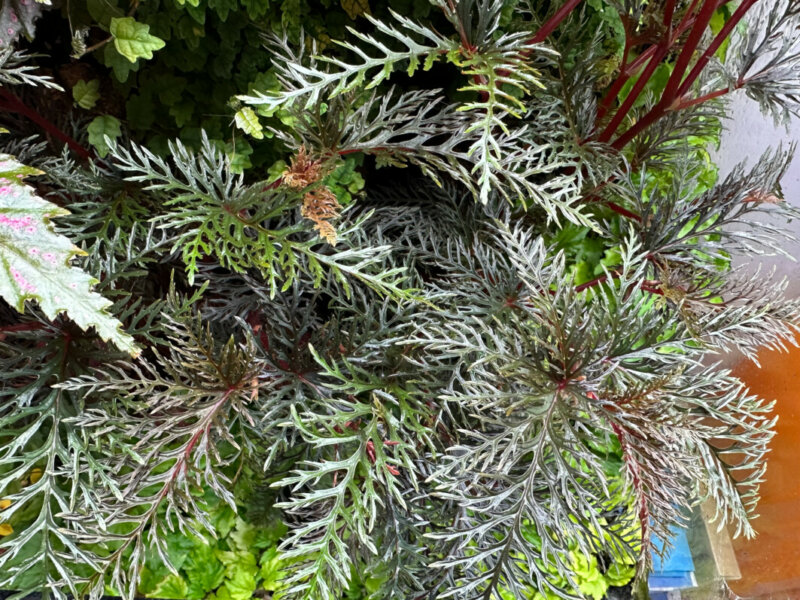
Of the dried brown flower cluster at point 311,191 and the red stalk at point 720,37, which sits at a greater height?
the red stalk at point 720,37

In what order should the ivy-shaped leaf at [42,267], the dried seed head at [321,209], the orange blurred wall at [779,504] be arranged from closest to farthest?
the ivy-shaped leaf at [42,267] → the dried seed head at [321,209] → the orange blurred wall at [779,504]

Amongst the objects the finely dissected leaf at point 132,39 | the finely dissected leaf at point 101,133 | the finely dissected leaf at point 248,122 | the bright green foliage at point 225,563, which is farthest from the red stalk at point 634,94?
the bright green foliage at point 225,563

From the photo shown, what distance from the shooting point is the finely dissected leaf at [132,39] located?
0.75 metres

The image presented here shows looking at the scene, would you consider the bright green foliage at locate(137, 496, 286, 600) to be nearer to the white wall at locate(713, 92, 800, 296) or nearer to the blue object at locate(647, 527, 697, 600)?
the blue object at locate(647, 527, 697, 600)

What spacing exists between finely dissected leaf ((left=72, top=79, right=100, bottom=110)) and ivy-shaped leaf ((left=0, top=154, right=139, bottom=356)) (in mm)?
562

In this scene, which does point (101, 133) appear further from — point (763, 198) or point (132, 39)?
point (763, 198)

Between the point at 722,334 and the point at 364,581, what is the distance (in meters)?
0.80

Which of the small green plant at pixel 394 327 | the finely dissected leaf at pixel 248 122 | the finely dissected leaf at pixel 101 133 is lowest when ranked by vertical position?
the small green plant at pixel 394 327

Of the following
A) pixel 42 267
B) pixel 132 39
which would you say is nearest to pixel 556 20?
pixel 132 39

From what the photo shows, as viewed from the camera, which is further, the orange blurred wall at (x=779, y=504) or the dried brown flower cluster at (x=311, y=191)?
the orange blurred wall at (x=779, y=504)

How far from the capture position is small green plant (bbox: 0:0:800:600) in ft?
2.41

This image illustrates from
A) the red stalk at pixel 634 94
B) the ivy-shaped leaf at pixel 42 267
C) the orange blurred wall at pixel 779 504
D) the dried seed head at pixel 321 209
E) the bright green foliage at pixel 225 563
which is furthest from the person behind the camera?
the orange blurred wall at pixel 779 504

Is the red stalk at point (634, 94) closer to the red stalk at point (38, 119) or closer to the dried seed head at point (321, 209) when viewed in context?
the dried seed head at point (321, 209)

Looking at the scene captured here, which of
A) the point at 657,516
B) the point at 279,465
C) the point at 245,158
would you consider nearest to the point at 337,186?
the point at 245,158
